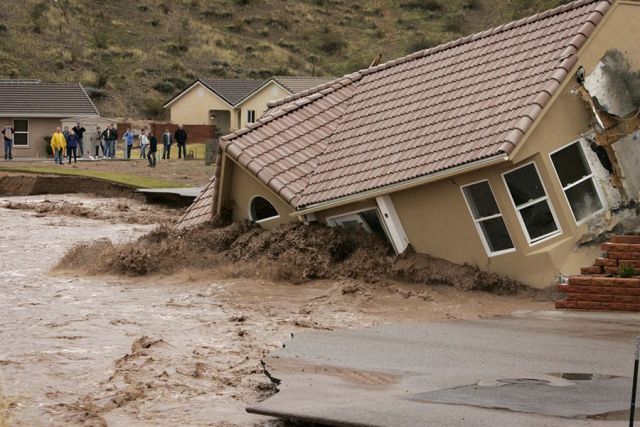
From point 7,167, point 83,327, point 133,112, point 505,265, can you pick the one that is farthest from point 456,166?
point 133,112

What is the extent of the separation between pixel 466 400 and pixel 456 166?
7935 millimetres

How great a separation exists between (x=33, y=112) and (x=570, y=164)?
42368 mm

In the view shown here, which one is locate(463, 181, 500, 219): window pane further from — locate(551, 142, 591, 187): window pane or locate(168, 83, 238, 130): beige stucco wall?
locate(168, 83, 238, 130): beige stucco wall

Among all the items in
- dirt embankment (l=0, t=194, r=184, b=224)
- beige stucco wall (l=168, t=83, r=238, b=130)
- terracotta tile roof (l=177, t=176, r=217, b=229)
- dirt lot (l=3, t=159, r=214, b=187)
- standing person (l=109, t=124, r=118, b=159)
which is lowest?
terracotta tile roof (l=177, t=176, r=217, b=229)

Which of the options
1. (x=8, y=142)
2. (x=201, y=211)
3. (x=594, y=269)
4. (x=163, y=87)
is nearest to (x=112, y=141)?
(x=8, y=142)

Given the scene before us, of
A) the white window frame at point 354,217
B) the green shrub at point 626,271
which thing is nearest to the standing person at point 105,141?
the white window frame at point 354,217

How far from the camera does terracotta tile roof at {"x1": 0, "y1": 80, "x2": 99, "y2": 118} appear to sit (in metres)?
58.7

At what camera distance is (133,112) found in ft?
252

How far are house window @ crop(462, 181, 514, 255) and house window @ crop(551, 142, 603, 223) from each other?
1.11 meters

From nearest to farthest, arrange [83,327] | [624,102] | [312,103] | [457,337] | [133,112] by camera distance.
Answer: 1. [457,337]
2. [83,327]
3. [624,102]
4. [312,103]
5. [133,112]

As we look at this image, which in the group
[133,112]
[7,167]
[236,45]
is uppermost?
[236,45]

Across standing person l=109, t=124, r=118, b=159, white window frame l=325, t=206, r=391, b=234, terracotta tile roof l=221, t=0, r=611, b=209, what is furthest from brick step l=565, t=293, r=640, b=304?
standing person l=109, t=124, r=118, b=159

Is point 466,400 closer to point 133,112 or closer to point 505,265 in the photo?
point 505,265

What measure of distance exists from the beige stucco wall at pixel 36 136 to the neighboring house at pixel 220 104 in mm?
11792
